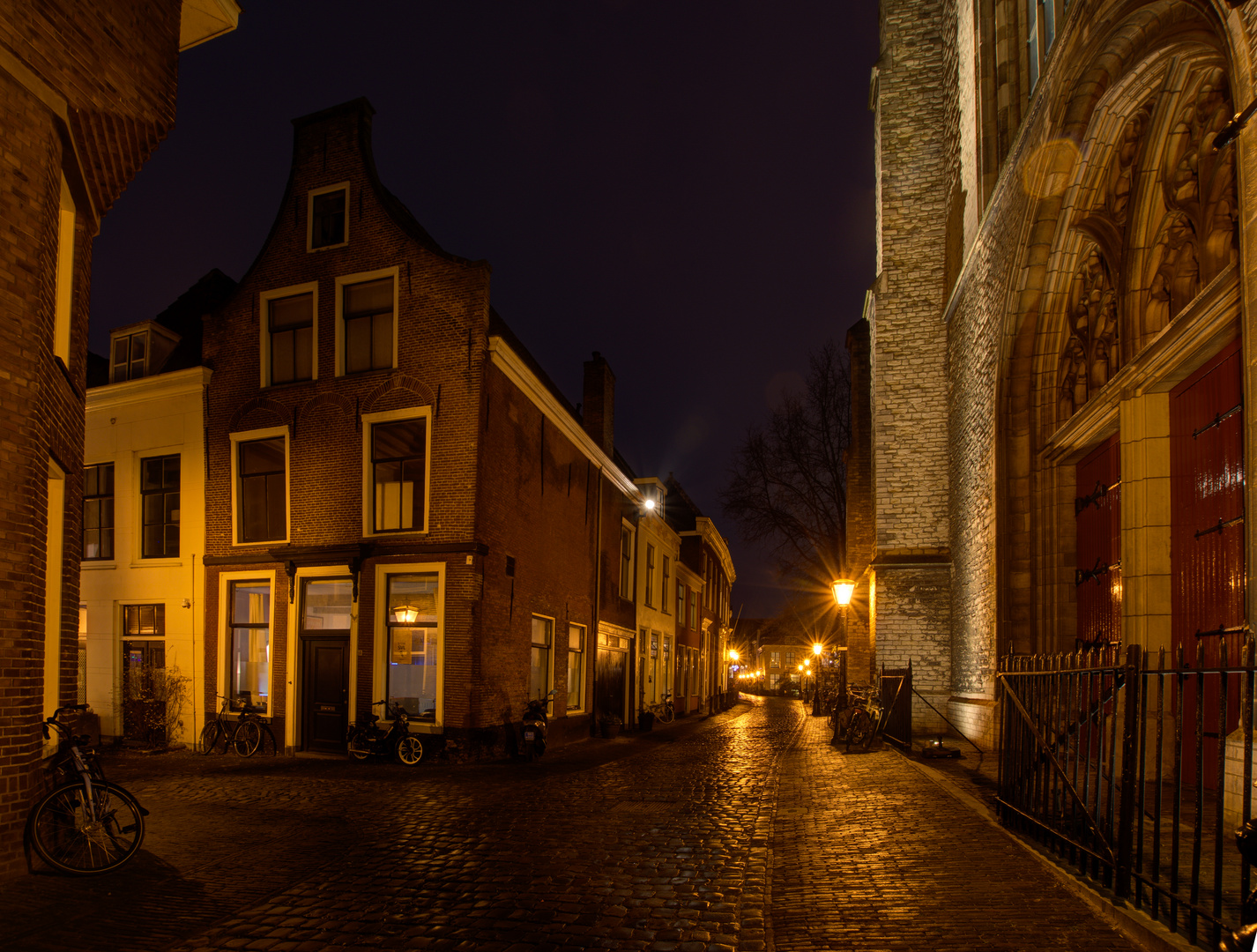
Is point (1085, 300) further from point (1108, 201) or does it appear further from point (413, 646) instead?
point (413, 646)

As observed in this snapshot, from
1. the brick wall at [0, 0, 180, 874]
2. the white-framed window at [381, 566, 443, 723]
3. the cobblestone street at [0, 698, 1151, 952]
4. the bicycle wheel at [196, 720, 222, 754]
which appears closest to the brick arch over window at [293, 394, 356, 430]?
the white-framed window at [381, 566, 443, 723]

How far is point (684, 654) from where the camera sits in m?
32.7

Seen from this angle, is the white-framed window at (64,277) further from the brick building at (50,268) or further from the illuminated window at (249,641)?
the illuminated window at (249,641)

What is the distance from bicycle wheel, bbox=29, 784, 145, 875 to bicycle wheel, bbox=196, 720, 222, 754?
29.3 feet

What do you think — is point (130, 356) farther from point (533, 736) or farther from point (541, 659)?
point (533, 736)

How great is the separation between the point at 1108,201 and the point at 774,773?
25.7ft

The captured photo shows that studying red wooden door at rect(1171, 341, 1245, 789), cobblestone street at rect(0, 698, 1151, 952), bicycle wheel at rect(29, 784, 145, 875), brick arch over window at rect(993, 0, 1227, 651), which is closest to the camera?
cobblestone street at rect(0, 698, 1151, 952)

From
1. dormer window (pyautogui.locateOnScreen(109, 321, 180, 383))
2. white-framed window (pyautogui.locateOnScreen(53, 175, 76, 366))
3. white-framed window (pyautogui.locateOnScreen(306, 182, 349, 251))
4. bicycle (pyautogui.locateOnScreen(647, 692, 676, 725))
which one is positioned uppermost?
white-framed window (pyautogui.locateOnScreen(306, 182, 349, 251))

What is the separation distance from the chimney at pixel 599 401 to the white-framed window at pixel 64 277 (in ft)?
42.8

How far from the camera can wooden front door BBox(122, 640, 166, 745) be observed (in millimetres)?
15312

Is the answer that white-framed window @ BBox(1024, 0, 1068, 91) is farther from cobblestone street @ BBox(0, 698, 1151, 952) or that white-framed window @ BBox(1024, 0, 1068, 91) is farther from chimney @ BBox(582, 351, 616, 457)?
chimney @ BBox(582, 351, 616, 457)

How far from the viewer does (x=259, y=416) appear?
50.6ft

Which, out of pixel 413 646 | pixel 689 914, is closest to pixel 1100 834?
pixel 689 914

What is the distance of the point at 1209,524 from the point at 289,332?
Answer: 13.9 meters
